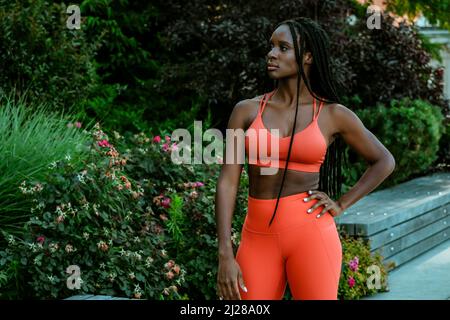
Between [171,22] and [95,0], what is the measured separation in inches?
40.3

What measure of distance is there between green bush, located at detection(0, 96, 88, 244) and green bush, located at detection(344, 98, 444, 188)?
470 cm

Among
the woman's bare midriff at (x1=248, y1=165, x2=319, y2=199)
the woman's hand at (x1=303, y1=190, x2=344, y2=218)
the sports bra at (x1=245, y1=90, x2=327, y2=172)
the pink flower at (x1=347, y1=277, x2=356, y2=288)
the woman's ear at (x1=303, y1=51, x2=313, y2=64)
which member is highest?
the woman's ear at (x1=303, y1=51, x2=313, y2=64)

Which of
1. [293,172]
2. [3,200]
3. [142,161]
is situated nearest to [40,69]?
[142,161]

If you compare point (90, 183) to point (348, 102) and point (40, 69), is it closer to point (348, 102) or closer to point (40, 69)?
point (40, 69)

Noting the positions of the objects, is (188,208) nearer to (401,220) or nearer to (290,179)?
(290,179)

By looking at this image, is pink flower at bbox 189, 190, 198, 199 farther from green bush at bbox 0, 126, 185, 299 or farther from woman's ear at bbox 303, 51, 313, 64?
woman's ear at bbox 303, 51, 313, 64

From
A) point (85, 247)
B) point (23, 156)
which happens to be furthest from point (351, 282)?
point (23, 156)

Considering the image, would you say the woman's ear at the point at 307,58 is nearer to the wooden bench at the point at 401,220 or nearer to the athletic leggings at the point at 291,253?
the athletic leggings at the point at 291,253

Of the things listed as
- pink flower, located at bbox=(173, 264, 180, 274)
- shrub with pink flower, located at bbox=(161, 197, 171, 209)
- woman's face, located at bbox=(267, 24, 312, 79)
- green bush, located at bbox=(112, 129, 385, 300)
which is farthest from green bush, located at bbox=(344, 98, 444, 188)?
woman's face, located at bbox=(267, 24, 312, 79)

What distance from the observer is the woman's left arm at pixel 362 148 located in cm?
353

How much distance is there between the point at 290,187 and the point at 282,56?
0.53 metres

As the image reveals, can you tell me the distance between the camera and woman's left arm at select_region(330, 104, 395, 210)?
11.6 feet

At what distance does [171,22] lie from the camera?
438 inches

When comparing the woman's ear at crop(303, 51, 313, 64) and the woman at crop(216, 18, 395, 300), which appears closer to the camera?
the woman at crop(216, 18, 395, 300)
